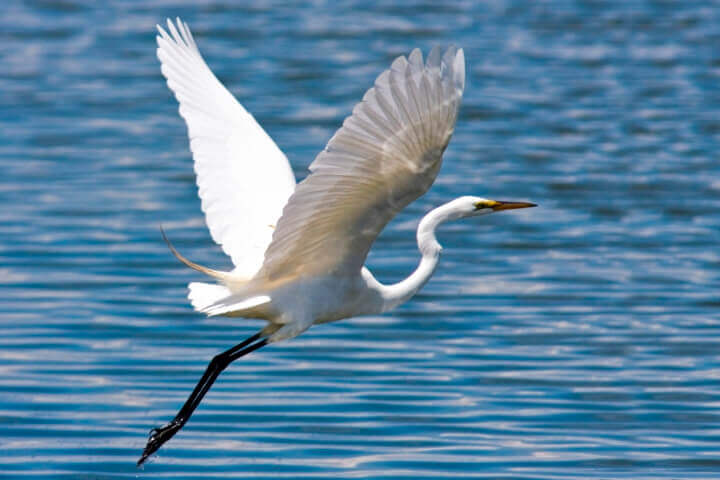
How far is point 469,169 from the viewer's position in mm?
14727

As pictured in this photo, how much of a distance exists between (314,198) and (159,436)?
5.80ft

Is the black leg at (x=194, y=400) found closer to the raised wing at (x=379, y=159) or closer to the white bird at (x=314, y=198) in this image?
the white bird at (x=314, y=198)

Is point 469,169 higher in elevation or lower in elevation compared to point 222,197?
lower

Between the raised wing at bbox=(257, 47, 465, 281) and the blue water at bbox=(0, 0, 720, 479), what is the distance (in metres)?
1.43

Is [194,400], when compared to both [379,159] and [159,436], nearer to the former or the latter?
[159,436]

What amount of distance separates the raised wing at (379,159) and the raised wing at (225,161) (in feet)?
2.88

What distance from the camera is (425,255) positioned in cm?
712

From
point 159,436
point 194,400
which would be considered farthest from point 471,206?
point 159,436

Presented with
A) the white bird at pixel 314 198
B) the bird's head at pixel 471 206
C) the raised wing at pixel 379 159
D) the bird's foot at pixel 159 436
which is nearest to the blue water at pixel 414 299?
the bird's foot at pixel 159 436

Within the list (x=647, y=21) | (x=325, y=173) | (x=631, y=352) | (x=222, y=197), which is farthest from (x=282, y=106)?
(x=325, y=173)

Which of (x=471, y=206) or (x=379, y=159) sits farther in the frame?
(x=471, y=206)

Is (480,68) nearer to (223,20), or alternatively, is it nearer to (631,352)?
(223,20)

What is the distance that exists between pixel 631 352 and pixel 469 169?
5.54m

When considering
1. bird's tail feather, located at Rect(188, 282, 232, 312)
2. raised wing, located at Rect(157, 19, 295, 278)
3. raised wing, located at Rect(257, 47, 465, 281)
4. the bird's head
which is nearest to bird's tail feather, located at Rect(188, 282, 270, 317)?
bird's tail feather, located at Rect(188, 282, 232, 312)
